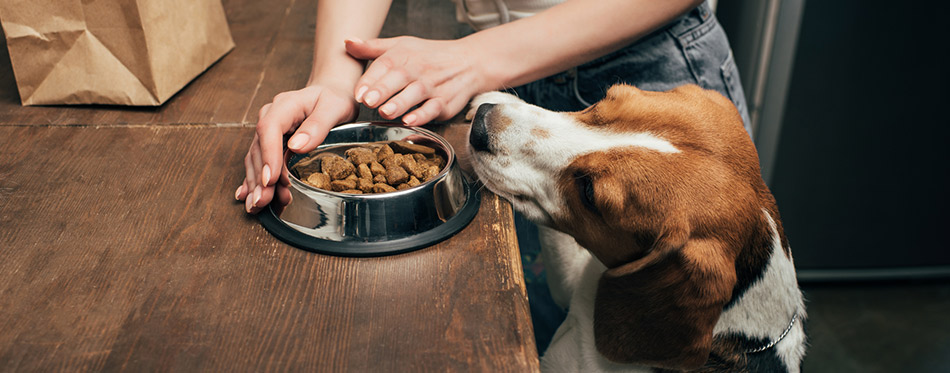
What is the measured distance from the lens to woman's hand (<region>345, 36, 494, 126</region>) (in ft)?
3.86

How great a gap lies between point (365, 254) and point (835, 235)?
2.40 meters

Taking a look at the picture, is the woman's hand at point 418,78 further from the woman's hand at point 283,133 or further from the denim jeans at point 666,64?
the denim jeans at point 666,64

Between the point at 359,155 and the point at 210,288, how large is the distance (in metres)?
0.34

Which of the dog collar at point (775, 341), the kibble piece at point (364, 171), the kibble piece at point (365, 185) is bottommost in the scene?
the dog collar at point (775, 341)

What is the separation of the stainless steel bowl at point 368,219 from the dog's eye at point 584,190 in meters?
0.23

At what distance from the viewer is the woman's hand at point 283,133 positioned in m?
1.00

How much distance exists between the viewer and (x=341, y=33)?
138 centimetres

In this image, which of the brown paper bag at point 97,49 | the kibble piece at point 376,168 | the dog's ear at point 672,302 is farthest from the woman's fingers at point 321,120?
the dog's ear at point 672,302

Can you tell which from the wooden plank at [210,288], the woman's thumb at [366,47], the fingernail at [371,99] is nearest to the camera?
the wooden plank at [210,288]

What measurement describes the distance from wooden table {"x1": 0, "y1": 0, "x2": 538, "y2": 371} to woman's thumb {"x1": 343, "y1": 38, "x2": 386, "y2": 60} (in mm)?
274

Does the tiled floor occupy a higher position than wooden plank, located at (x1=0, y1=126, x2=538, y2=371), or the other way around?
wooden plank, located at (x1=0, y1=126, x2=538, y2=371)

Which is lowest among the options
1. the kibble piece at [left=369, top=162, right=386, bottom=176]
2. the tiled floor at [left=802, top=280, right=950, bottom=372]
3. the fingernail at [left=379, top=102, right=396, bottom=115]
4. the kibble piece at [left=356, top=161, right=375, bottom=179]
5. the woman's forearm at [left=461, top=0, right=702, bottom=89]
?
the tiled floor at [left=802, top=280, right=950, bottom=372]

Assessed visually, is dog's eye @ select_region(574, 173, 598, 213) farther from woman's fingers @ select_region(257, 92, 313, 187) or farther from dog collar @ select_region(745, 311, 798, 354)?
woman's fingers @ select_region(257, 92, 313, 187)

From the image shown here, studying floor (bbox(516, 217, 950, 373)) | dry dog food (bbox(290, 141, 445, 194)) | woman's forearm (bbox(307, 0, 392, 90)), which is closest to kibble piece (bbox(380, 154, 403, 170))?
dry dog food (bbox(290, 141, 445, 194))
